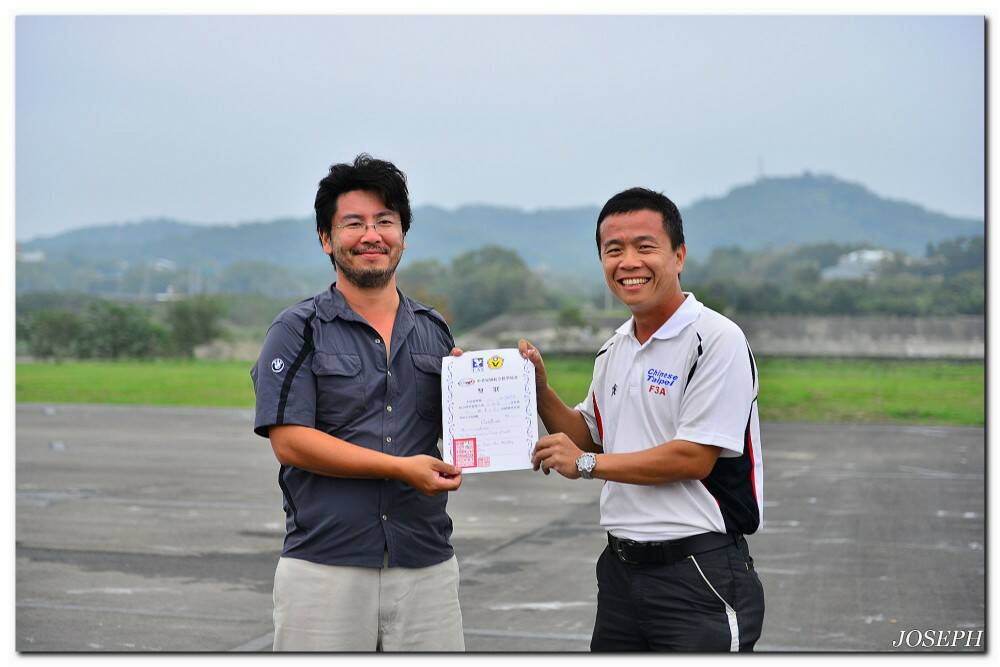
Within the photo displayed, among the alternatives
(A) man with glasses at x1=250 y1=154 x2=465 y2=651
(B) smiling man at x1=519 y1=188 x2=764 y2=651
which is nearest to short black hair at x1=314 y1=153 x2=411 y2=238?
(A) man with glasses at x1=250 y1=154 x2=465 y2=651

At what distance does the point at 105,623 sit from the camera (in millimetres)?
7422

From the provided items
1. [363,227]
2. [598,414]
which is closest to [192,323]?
[598,414]

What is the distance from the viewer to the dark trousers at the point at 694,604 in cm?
359

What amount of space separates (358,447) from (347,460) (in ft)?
0.17

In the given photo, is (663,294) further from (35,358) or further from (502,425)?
(35,358)

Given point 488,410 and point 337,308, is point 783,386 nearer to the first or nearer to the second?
point 488,410

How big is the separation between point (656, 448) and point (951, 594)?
5991 mm

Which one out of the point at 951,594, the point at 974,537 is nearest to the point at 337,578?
the point at 951,594

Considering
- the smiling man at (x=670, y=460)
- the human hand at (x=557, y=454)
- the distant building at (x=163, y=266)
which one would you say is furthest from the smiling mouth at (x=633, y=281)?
the distant building at (x=163, y=266)

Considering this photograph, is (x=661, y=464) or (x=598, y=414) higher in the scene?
(x=598, y=414)

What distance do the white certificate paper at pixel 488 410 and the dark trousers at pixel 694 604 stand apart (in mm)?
537

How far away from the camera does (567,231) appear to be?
17588 cm

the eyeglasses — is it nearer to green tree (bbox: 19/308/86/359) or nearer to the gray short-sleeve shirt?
the gray short-sleeve shirt

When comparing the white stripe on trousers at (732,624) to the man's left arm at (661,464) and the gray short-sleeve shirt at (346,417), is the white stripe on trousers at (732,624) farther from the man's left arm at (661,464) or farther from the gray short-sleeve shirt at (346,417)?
the gray short-sleeve shirt at (346,417)
